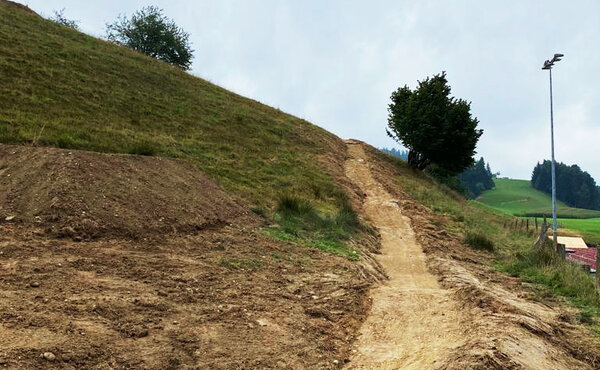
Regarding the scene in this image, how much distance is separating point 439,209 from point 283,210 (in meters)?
Result: 10.4

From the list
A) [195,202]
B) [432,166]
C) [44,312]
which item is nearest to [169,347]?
[44,312]

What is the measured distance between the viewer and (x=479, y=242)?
1391cm

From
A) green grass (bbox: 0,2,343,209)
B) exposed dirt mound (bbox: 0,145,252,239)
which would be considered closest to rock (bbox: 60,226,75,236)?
exposed dirt mound (bbox: 0,145,252,239)

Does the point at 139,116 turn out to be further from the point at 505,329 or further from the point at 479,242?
the point at 505,329

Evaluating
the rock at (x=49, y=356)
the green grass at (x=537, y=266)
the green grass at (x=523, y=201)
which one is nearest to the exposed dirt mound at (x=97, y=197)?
the rock at (x=49, y=356)

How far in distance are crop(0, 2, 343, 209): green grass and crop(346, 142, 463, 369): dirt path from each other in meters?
4.59

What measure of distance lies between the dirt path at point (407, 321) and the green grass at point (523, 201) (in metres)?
97.3

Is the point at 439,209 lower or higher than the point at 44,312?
higher

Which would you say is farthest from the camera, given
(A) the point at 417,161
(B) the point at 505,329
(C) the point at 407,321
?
(A) the point at 417,161

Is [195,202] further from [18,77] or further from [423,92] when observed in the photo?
[423,92]

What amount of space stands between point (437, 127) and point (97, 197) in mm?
24300

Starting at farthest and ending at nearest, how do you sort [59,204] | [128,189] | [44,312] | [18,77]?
[18,77]
[128,189]
[59,204]
[44,312]

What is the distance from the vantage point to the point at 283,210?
1222 centimetres

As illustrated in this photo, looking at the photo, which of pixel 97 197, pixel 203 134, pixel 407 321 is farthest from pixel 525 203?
pixel 97 197
